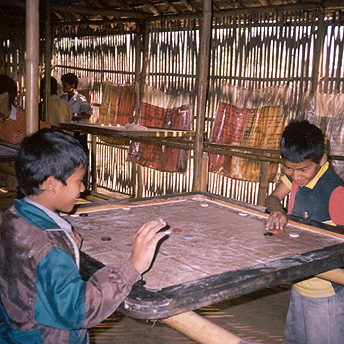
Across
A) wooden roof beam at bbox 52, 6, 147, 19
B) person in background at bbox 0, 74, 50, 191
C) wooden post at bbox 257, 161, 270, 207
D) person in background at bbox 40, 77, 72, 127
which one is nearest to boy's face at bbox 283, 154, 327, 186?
wooden post at bbox 257, 161, 270, 207

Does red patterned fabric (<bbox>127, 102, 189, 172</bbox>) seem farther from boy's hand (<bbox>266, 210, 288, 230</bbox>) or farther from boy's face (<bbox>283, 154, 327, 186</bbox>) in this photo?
boy's hand (<bbox>266, 210, 288, 230</bbox>)

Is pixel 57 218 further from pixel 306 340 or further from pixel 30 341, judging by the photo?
pixel 306 340

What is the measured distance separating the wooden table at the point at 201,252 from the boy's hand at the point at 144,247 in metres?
0.09

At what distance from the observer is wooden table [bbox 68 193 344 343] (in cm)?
155

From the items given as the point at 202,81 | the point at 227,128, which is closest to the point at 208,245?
the point at 202,81

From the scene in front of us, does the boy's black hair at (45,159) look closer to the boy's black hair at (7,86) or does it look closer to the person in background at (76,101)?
the boy's black hair at (7,86)

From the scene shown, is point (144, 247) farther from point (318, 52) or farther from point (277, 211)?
point (318, 52)

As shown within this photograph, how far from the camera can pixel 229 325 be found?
362cm

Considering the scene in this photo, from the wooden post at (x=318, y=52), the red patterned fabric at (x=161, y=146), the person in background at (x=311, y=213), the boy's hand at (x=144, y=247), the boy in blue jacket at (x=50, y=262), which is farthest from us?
the red patterned fabric at (x=161, y=146)

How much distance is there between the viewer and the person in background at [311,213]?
246 cm

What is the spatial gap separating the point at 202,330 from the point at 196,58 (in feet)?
18.3

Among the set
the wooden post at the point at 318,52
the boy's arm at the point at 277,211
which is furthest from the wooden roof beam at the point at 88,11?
the boy's arm at the point at 277,211

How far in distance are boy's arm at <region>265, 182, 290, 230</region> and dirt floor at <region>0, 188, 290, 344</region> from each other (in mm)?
1071

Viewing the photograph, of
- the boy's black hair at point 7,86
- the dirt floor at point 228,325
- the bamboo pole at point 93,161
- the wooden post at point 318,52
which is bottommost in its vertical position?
the dirt floor at point 228,325
